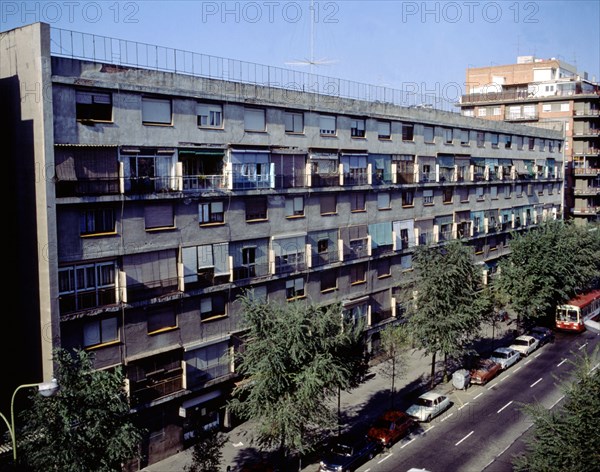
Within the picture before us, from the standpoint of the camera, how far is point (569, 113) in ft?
275

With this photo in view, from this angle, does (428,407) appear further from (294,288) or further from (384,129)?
(384,129)

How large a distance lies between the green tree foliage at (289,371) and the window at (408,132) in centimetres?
2302

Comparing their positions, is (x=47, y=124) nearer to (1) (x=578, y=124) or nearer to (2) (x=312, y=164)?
(2) (x=312, y=164)

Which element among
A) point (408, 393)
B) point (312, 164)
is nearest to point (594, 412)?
point (408, 393)

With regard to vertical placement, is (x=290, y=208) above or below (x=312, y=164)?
below

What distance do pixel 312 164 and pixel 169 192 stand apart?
11.7 m

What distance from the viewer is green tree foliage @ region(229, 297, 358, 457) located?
2806 cm

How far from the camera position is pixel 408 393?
134 feet

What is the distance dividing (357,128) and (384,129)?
3.47 metres

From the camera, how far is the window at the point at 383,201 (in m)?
46.2

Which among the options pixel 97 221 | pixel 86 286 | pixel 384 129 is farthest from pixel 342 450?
pixel 384 129

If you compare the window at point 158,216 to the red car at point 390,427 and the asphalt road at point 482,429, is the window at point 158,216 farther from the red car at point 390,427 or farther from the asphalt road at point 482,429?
the asphalt road at point 482,429

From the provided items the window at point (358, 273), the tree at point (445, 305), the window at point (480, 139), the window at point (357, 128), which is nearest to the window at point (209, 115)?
the window at point (357, 128)

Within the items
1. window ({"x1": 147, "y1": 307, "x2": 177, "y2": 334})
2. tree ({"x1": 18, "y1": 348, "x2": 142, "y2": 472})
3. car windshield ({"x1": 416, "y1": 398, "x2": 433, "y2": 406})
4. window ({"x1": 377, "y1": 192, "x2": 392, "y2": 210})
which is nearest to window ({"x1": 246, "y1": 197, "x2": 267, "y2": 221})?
window ({"x1": 147, "y1": 307, "x2": 177, "y2": 334})
